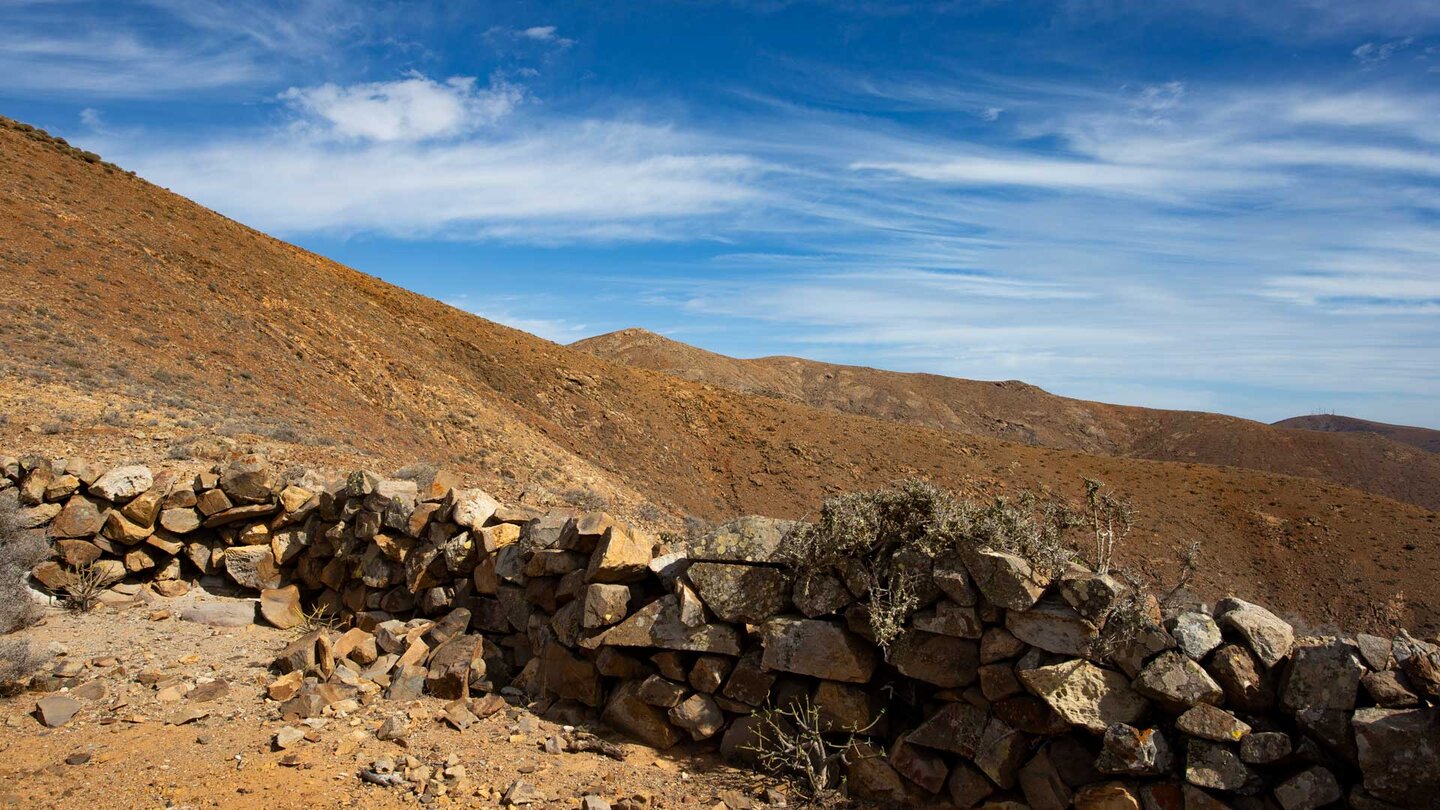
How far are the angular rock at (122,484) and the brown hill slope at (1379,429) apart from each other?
128 meters

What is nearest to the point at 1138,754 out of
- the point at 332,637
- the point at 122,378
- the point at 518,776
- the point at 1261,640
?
the point at 1261,640

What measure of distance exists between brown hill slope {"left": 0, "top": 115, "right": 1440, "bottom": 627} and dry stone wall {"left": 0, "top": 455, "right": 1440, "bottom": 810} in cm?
254

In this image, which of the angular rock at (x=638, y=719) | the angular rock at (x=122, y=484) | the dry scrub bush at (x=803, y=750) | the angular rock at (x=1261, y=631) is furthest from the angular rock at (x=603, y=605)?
the angular rock at (x=122, y=484)

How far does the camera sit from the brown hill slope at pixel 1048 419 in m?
64.7

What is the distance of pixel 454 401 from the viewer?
24703mm

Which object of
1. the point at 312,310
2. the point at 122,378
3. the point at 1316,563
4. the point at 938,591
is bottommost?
the point at 1316,563

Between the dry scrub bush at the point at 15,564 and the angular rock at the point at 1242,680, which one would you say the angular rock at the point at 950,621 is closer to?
the angular rock at the point at 1242,680

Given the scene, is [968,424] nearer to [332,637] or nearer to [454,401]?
[454,401]

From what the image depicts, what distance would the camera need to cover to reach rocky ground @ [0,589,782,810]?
427 centimetres

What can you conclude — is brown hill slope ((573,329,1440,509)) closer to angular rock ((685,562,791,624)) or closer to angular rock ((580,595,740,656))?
angular rock ((580,595,740,656))

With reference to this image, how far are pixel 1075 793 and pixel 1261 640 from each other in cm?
130

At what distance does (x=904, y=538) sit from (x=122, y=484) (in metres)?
7.48

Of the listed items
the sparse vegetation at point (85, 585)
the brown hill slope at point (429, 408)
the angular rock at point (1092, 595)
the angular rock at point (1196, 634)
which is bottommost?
the sparse vegetation at point (85, 585)

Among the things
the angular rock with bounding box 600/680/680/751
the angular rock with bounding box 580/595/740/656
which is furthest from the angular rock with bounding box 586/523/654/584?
the angular rock with bounding box 600/680/680/751
